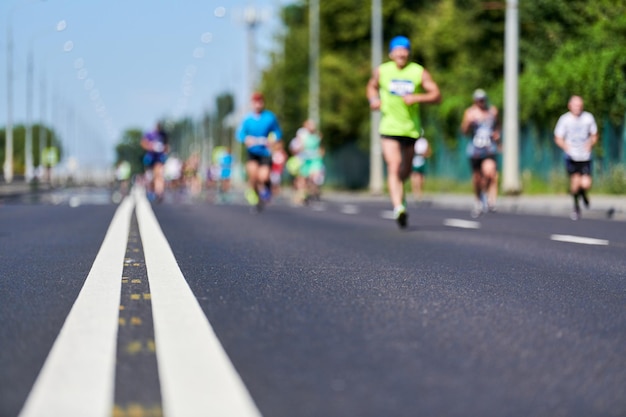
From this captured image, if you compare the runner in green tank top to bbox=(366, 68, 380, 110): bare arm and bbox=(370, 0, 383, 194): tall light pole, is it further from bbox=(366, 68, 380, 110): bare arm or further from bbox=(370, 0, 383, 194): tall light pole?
bbox=(370, 0, 383, 194): tall light pole

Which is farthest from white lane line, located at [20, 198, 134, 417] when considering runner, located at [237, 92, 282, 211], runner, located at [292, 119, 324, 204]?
runner, located at [292, 119, 324, 204]

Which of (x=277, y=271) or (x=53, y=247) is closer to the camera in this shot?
(x=277, y=271)

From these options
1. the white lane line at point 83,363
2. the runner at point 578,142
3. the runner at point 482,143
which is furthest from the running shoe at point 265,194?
the white lane line at point 83,363

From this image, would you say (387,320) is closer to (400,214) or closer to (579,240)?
(579,240)

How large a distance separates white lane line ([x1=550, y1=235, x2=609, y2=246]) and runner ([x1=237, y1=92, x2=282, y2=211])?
8.74 metres

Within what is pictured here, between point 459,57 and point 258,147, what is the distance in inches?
923

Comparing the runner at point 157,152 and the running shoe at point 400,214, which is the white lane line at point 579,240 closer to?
the running shoe at point 400,214

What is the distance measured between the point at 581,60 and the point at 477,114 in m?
8.29

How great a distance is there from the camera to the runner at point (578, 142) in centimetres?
1812

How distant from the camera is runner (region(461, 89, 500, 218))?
64.9 feet

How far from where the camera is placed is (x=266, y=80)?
6084cm

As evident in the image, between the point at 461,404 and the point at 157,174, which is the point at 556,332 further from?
the point at 157,174

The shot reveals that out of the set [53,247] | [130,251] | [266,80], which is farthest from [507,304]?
[266,80]

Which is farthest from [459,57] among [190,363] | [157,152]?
[190,363]
